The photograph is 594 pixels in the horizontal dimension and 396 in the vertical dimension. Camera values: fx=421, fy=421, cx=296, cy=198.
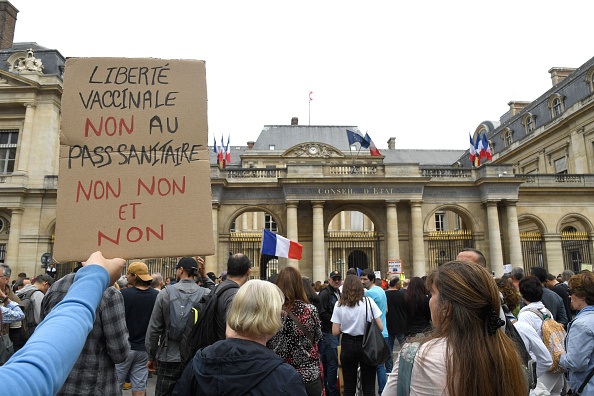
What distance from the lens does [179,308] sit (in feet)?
15.6

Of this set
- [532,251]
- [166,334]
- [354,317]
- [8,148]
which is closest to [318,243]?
[532,251]

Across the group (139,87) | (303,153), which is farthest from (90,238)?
(303,153)

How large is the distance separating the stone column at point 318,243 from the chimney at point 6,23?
2526 cm

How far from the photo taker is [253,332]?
90.1 inches

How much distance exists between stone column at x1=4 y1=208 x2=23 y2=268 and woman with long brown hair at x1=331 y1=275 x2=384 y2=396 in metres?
23.1

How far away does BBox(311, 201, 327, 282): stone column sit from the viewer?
2111 cm

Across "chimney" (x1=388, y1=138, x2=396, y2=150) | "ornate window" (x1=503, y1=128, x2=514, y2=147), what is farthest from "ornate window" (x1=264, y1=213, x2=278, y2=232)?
"ornate window" (x1=503, y1=128, x2=514, y2=147)

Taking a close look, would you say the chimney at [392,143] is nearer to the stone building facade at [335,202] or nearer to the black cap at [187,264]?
the stone building facade at [335,202]

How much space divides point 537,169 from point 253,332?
1537 inches

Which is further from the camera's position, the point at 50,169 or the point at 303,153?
the point at 303,153

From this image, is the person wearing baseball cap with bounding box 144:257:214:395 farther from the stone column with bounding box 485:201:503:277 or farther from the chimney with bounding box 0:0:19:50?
the chimney with bounding box 0:0:19:50

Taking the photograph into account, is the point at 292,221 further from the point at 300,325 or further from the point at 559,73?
the point at 559,73

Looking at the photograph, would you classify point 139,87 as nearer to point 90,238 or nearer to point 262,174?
point 90,238

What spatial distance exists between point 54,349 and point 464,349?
1.57 metres
